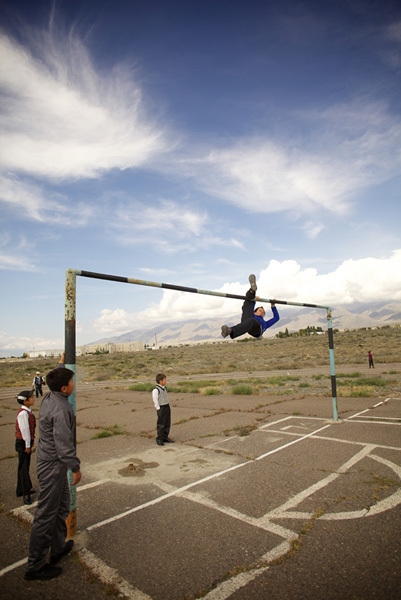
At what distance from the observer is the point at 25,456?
256 inches

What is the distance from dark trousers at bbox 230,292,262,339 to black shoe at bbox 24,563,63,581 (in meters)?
5.31

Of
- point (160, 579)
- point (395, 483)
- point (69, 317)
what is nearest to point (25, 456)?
point (69, 317)

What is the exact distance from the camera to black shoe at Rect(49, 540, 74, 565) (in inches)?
166

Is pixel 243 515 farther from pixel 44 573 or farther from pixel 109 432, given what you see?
pixel 109 432

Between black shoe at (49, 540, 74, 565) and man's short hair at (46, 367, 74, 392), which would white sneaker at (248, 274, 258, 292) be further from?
black shoe at (49, 540, 74, 565)

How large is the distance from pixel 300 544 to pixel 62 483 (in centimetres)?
299

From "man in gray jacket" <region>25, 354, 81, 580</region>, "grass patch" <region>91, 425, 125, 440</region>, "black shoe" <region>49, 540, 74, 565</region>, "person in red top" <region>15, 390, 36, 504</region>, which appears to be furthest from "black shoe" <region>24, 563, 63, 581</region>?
"grass patch" <region>91, 425, 125, 440</region>

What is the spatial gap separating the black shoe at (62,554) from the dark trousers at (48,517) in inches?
1.6

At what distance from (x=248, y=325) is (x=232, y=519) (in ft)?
13.7

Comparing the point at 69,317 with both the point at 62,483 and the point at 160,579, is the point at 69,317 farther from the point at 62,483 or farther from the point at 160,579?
the point at 160,579

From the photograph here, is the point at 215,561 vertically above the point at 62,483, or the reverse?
the point at 62,483

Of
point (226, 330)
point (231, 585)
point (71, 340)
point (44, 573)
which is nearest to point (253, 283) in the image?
point (226, 330)

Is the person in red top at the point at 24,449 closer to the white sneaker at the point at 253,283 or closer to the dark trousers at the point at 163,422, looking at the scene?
the dark trousers at the point at 163,422

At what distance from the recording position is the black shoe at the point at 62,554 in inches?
166
